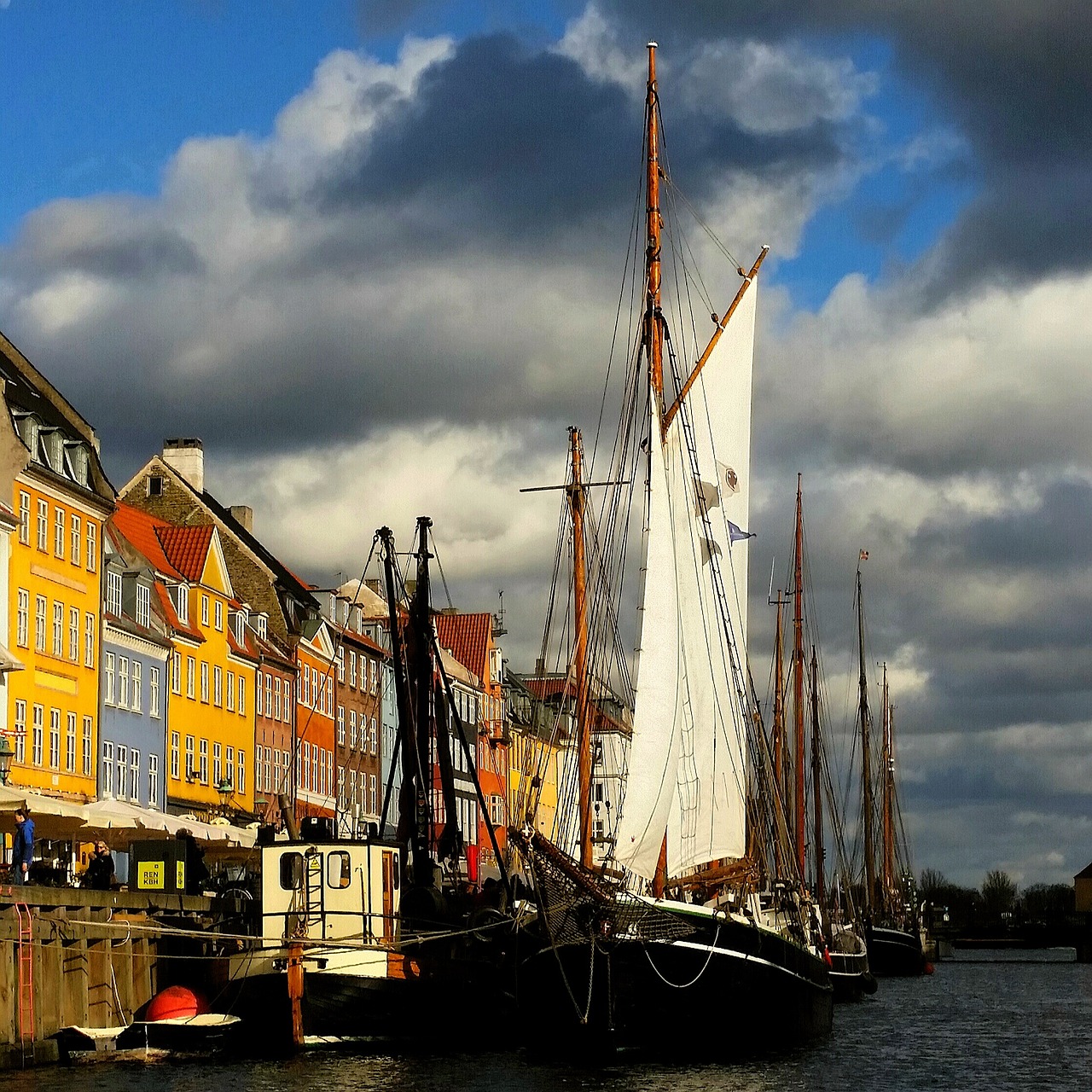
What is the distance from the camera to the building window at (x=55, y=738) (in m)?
73.4

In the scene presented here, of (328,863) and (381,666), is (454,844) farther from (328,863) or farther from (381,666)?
(381,666)

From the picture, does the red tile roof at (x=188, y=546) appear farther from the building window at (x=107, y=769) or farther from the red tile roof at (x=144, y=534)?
the building window at (x=107, y=769)

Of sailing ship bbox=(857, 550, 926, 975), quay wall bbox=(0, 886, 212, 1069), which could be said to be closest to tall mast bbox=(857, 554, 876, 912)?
sailing ship bbox=(857, 550, 926, 975)

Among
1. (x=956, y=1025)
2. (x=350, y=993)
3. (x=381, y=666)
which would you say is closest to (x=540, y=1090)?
(x=350, y=993)

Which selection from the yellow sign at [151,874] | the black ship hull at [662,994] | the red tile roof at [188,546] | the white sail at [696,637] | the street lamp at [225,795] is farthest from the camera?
the red tile roof at [188,546]

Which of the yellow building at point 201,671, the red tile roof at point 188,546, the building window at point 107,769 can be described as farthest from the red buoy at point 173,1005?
the red tile roof at point 188,546

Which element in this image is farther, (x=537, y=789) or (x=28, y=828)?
(x=537, y=789)

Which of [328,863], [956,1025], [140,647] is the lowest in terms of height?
[956,1025]

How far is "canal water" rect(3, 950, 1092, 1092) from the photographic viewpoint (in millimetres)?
40344

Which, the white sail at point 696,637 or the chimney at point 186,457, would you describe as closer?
the white sail at point 696,637

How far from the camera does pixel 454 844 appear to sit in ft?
206

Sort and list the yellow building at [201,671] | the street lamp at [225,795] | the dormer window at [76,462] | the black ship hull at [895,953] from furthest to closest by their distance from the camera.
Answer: the black ship hull at [895,953]
the yellow building at [201,671]
the street lamp at [225,795]
the dormer window at [76,462]

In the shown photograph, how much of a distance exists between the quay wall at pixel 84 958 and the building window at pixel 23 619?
793 inches

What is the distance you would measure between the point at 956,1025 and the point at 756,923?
23105 millimetres
